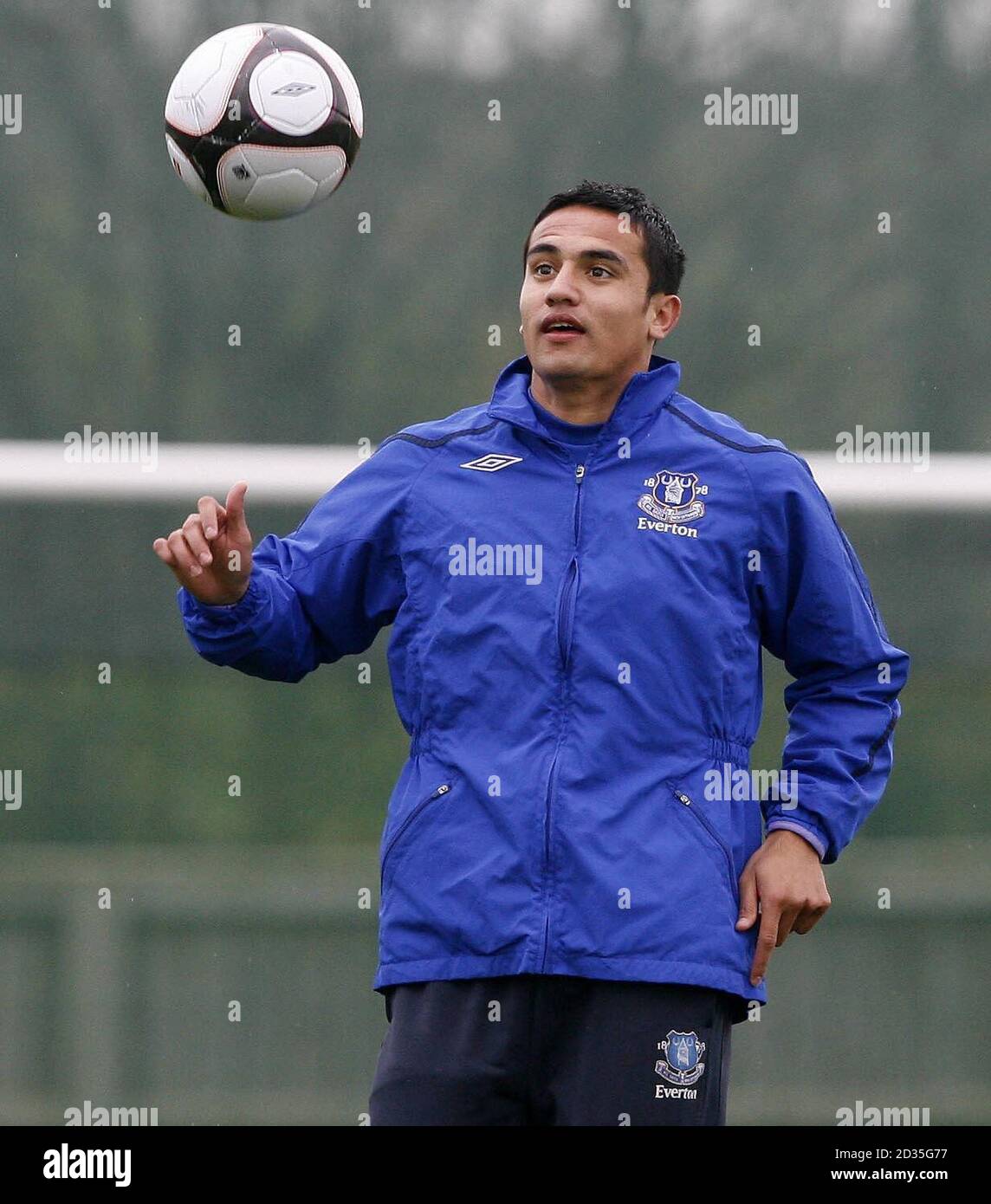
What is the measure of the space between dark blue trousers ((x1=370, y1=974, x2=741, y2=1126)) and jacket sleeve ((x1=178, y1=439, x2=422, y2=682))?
0.49 meters

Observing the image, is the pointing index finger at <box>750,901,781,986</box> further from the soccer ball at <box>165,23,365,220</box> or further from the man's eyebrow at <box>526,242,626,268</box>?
the soccer ball at <box>165,23,365,220</box>

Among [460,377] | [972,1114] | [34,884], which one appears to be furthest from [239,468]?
[972,1114]

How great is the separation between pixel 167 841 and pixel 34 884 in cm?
40

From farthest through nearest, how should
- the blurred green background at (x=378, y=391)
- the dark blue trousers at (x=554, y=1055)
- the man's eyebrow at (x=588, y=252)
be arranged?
the blurred green background at (x=378, y=391) < the man's eyebrow at (x=588, y=252) < the dark blue trousers at (x=554, y=1055)

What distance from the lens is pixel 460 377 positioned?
17.7 ft

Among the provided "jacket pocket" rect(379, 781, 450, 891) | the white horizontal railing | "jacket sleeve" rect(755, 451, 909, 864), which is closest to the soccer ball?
"jacket sleeve" rect(755, 451, 909, 864)

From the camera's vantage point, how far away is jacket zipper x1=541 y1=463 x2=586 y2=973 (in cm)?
227

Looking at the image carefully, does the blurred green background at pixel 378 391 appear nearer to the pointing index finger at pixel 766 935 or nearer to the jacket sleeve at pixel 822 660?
the jacket sleeve at pixel 822 660

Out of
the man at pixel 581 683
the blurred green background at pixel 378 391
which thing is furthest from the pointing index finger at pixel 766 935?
the blurred green background at pixel 378 391

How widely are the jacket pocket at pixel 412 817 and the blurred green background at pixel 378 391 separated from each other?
252 centimetres

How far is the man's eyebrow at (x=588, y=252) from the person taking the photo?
2.59 meters

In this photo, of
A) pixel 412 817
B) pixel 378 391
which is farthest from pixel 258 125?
pixel 378 391

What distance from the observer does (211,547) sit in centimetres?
237
